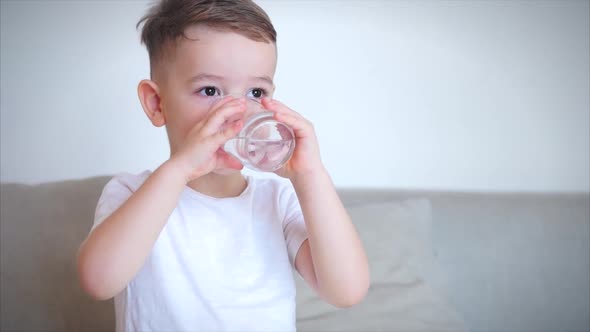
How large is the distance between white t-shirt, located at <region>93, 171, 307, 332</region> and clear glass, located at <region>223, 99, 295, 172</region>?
0.77 feet

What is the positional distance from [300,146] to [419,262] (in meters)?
0.73

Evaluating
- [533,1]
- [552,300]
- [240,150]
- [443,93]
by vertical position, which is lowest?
[552,300]

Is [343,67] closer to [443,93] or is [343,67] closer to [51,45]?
[443,93]

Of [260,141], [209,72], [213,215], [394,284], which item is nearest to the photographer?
[260,141]

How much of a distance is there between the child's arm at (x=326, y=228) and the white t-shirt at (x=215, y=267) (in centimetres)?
12

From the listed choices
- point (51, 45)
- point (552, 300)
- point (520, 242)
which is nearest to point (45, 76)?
point (51, 45)

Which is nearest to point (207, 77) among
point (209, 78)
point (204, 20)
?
point (209, 78)

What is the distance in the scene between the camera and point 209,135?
0.76 metres

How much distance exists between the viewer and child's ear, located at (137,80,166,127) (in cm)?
97

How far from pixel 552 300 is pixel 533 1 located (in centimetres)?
103

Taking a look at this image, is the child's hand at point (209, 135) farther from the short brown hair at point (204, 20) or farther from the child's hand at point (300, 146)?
the short brown hair at point (204, 20)

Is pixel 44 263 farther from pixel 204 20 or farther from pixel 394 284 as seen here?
pixel 394 284

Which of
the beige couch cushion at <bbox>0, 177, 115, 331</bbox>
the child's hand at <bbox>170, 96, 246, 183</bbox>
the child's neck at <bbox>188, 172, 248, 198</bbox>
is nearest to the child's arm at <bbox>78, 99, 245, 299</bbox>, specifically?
the child's hand at <bbox>170, 96, 246, 183</bbox>

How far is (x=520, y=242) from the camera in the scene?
1.59 m
